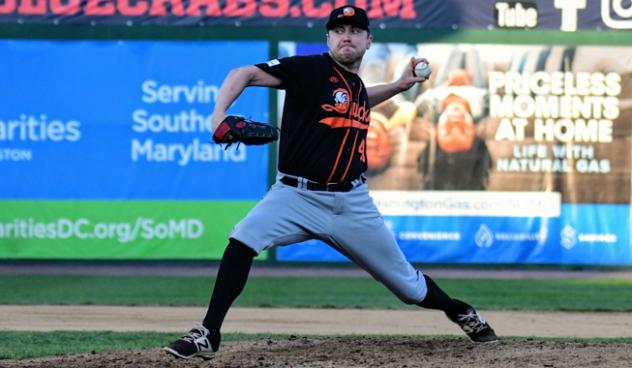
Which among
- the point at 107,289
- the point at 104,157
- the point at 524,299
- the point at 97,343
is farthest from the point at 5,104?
the point at 97,343

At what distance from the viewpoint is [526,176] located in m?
15.4

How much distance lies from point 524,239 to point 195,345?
10.4m

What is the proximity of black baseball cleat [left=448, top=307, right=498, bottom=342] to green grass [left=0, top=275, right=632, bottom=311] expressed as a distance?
4547mm

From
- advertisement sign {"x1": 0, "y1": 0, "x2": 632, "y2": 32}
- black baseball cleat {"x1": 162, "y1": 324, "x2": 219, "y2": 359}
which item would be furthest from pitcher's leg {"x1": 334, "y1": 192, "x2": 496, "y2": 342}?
advertisement sign {"x1": 0, "y1": 0, "x2": 632, "y2": 32}

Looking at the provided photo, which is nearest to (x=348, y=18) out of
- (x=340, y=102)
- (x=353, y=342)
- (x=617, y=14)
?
(x=340, y=102)

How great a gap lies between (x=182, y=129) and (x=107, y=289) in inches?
124

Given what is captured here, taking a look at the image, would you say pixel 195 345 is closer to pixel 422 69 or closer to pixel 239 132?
pixel 239 132

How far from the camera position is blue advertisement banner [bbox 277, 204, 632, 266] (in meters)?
15.3

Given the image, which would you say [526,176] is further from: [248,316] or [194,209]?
[248,316]

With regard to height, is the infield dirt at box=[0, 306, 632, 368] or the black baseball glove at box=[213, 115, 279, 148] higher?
the black baseball glove at box=[213, 115, 279, 148]

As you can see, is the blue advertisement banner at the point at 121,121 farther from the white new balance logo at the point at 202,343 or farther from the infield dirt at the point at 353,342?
the white new balance logo at the point at 202,343

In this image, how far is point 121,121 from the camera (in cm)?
1537

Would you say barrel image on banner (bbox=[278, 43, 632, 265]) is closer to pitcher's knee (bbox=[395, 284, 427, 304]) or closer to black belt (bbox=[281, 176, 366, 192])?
pitcher's knee (bbox=[395, 284, 427, 304])

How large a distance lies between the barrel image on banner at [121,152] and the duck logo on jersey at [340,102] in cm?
953
